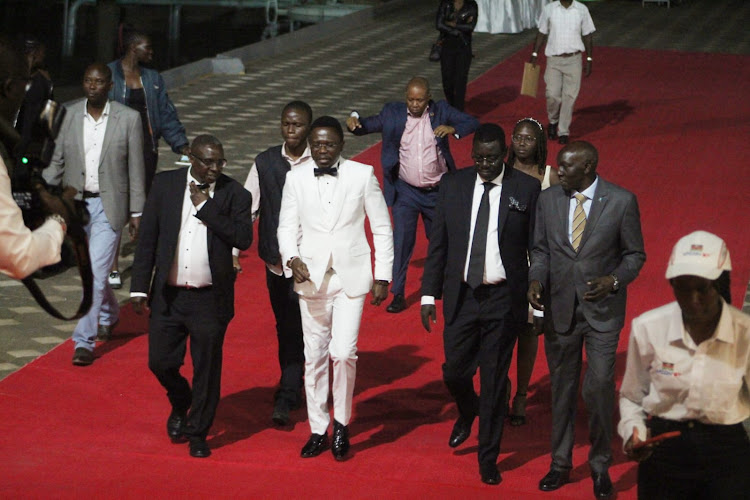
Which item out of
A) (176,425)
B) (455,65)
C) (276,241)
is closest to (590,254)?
(276,241)

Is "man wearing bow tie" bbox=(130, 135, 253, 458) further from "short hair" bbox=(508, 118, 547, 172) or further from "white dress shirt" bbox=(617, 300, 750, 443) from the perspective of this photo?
"white dress shirt" bbox=(617, 300, 750, 443)

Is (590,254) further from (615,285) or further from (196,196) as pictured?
(196,196)

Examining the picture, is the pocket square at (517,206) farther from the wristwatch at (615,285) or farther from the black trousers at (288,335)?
the black trousers at (288,335)

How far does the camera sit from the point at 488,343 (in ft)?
22.8

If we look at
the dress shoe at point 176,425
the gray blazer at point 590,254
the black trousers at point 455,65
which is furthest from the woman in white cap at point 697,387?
the black trousers at point 455,65

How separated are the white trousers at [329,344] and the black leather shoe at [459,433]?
0.66 metres

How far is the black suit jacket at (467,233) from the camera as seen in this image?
689cm

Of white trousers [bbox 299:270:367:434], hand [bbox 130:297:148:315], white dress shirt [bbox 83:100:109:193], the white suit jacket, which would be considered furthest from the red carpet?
white dress shirt [bbox 83:100:109:193]

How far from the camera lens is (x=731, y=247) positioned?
11.4 meters

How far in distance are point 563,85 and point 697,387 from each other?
33.5 feet

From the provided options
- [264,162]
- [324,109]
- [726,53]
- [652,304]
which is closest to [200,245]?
[264,162]

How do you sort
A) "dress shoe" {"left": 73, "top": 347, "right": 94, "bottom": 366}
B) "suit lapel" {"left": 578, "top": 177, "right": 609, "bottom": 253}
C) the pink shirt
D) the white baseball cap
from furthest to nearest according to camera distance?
the pink shirt → "dress shoe" {"left": 73, "top": 347, "right": 94, "bottom": 366} → "suit lapel" {"left": 578, "top": 177, "right": 609, "bottom": 253} → the white baseball cap

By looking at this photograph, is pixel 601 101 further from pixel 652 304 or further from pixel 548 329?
pixel 548 329

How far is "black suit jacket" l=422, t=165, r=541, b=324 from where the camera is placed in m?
6.89
